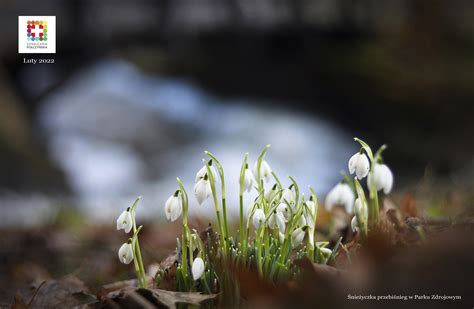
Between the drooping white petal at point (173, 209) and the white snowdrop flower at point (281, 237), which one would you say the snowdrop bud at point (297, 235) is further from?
the drooping white petal at point (173, 209)

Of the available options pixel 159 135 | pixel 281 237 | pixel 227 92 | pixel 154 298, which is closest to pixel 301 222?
pixel 281 237

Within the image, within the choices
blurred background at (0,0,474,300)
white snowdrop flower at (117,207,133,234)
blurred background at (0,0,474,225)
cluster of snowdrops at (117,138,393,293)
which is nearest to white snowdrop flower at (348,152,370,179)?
cluster of snowdrops at (117,138,393,293)

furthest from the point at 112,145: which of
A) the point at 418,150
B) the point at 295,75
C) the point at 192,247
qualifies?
the point at 192,247

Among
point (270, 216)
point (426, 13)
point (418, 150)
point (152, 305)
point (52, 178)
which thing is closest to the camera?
point (152, 305)

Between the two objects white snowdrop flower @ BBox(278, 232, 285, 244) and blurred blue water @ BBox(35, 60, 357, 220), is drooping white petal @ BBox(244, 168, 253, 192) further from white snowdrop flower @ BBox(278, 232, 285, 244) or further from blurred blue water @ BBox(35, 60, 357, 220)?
blurred blue water @ BBox(35, 60, 357, 220)

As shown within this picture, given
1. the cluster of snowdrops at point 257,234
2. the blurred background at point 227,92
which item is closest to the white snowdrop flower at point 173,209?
the cluster of snowdrops at point 257,234

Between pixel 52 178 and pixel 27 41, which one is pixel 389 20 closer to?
pixel 52 178
